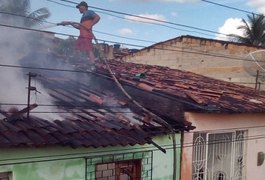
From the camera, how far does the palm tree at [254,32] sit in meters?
27.2

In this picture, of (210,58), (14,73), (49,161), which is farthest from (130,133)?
(210,58)

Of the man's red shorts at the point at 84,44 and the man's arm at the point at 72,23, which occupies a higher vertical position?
the man's arm at the point at 72,23

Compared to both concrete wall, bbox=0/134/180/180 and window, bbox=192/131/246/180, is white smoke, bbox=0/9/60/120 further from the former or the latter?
window, bbox=192/131/246/180

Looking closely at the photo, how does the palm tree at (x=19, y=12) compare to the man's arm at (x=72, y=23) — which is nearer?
the palm tree at (x=19, y=12)

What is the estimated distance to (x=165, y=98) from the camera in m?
8.52

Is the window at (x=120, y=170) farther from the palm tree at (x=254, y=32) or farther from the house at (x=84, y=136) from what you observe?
the palm tree at (x=254, y=32)

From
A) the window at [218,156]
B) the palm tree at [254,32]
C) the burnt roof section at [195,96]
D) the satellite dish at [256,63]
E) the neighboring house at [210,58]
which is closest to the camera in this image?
the burnt roof section at [195,96]

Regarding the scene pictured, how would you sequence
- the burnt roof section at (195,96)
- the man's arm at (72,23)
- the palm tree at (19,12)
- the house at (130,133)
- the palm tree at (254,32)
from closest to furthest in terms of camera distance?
1. the house at (130,133)
2. the palm tree at (19,12)
3. the man's arm at (72,23)
4. the burnt roof section at (195,96)
5. the palm tree at (254,32)

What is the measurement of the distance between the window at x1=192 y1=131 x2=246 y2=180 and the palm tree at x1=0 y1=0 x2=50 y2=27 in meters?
4.06

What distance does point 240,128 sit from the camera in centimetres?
976

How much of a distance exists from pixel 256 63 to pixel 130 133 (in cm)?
816

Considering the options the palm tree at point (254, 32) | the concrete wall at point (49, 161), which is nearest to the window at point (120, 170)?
the concrete wall at point (49, 161)

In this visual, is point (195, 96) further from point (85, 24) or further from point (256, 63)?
point (256, 63)

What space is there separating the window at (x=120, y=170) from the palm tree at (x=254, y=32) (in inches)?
837
